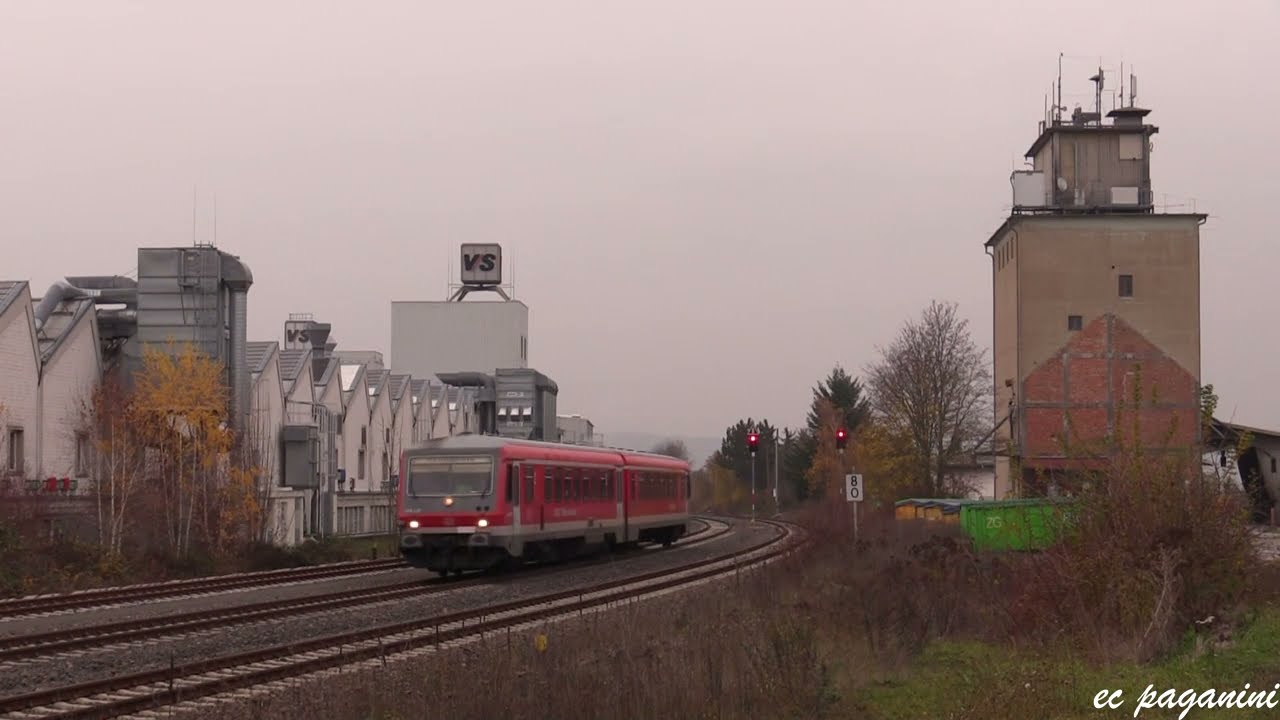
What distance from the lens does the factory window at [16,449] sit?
37500mm

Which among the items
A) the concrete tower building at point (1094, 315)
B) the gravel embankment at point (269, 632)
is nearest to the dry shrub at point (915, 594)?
the gravel embankment at point (269, 632)

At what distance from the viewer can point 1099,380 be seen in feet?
193

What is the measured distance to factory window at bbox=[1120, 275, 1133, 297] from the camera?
59.2m

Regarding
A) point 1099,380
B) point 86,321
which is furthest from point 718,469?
point 86,321

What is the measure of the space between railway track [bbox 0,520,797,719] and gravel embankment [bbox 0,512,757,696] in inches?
16.0

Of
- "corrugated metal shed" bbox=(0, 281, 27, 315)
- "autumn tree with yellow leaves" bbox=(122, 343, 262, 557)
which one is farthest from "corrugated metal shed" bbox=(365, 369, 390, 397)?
"corrugated metal shed" bbox=(0, 281, 27, 315)

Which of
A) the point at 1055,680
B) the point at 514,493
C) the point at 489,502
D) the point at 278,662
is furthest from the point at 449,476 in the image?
the point at 1055,680

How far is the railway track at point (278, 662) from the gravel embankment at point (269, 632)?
1.34ft

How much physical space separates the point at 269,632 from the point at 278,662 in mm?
3319

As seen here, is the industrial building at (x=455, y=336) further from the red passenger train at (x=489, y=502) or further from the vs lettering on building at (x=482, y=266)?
the red passenger train at (x=489, y=502)

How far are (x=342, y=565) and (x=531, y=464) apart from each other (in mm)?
6557

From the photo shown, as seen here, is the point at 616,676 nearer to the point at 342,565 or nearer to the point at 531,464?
the point at 531,464

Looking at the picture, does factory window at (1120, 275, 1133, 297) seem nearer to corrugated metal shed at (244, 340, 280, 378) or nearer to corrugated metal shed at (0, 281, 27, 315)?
corrugated metal shed at (244, 340, 280, 378)

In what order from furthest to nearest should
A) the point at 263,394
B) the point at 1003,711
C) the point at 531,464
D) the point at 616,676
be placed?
the point at 263,394
the point at 531,464
the point at 616,676
the point at 1003,711
